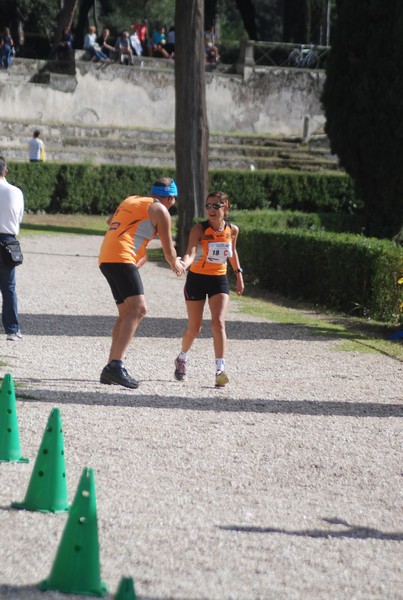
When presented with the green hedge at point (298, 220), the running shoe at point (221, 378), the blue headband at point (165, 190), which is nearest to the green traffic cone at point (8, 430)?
the blue headband at point (165, 190)

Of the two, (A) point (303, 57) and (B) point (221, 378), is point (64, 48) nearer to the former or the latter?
(A) point (303, 57)

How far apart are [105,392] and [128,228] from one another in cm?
132

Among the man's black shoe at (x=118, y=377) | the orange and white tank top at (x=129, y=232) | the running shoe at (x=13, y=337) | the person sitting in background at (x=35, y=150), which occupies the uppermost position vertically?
the orange and white tank top at (x=129, y=232)

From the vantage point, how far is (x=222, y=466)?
21.6 feet

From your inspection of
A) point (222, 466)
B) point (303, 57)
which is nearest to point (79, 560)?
point (222, 466)

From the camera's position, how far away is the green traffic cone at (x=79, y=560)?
4352mm

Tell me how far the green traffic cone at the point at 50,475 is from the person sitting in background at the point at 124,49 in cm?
3317

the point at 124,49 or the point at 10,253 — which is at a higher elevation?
the point at 124,49

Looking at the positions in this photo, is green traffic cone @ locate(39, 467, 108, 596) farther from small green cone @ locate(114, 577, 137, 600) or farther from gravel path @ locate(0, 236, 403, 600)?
small green cone @ locate(114, 577, 137, 600)

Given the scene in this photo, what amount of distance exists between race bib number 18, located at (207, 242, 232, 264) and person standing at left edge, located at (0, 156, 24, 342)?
263 centimetres

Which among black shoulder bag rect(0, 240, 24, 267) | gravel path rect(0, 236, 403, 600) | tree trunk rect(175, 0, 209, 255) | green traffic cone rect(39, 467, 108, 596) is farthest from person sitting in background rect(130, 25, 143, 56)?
green traffic cone rect(39, 467, 108, 596)

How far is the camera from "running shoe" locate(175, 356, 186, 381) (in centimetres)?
925

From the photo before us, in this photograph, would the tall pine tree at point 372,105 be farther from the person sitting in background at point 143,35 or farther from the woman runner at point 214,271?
the person sitting in background at point 143,35

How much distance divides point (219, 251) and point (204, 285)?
1.03ft
